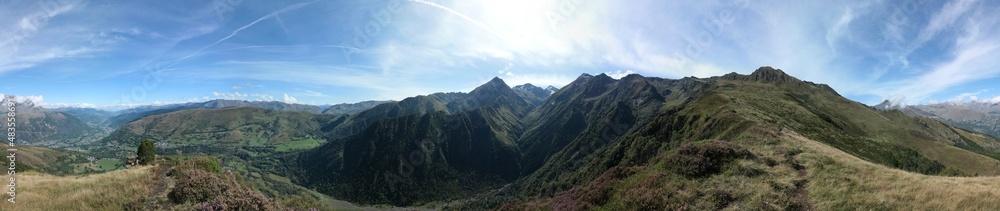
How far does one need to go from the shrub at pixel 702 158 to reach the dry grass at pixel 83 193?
35679 mm

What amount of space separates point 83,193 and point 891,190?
135 ft

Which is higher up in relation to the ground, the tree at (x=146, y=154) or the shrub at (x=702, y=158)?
the tree at (x=146, y=154)

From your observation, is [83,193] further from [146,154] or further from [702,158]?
[702,158]

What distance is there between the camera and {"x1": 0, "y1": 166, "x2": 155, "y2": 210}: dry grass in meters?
17.0

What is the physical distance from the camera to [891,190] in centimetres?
2052

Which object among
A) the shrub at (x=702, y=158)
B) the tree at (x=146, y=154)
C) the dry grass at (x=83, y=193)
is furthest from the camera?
the shrub at (x=702, y=158)

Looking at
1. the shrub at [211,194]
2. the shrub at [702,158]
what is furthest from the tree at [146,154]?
the shrub at [702,158]

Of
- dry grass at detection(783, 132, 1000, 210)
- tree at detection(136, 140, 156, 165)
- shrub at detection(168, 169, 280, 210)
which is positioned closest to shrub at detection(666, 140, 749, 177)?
dry grass at detection(783, 132, 1000, 210)

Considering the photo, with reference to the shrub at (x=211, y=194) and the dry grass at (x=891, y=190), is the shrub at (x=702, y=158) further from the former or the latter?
the shrub at (x=211, y=194)

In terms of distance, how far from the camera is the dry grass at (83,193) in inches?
671

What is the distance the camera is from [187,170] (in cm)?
2302

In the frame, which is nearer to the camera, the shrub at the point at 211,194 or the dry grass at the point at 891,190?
the dry grass at the point at 891,190

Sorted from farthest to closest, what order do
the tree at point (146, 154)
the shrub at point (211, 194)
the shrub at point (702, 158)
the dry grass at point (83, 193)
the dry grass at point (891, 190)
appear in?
the shrub at point (702, 158) → the tree at point (146, 154) → the shrub at point (211, 194) → the dry grass at point (891, 190) → the dry grass at point (83, 193)

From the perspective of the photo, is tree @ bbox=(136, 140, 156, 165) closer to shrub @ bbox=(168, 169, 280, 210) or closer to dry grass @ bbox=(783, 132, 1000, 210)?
shrub @ bbox=(168, 169, 280, 210)
